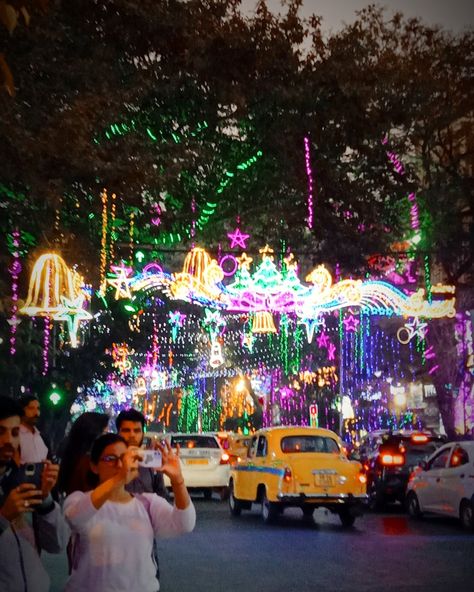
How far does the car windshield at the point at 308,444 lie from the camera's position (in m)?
19.6

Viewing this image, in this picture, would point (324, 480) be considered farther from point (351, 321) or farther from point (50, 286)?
point (351, 321)

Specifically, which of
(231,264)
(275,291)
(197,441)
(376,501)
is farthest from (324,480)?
(197,441)

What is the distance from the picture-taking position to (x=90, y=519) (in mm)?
5121

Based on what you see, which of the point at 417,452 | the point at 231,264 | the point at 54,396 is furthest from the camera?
the point at 54,396

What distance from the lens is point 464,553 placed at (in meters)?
14.2

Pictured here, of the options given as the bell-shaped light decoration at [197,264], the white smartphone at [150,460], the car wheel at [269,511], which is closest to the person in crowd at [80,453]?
the white smartphone at [150,460]

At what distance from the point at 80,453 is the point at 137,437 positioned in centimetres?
43

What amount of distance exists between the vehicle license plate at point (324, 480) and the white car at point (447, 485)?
214 cm

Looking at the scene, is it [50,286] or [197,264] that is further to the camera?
[197,264]

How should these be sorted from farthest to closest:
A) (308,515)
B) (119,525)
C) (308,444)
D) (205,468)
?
(205,468) < (308,515) < (308,444) < (119,525)

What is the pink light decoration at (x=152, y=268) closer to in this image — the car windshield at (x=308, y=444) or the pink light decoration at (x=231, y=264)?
the pink light decoration at (x=231, y=264)

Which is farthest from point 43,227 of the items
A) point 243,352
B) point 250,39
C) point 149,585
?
point 243,352

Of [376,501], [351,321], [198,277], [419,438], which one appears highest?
[351,321]

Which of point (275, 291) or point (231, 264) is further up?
point (231, 264)
